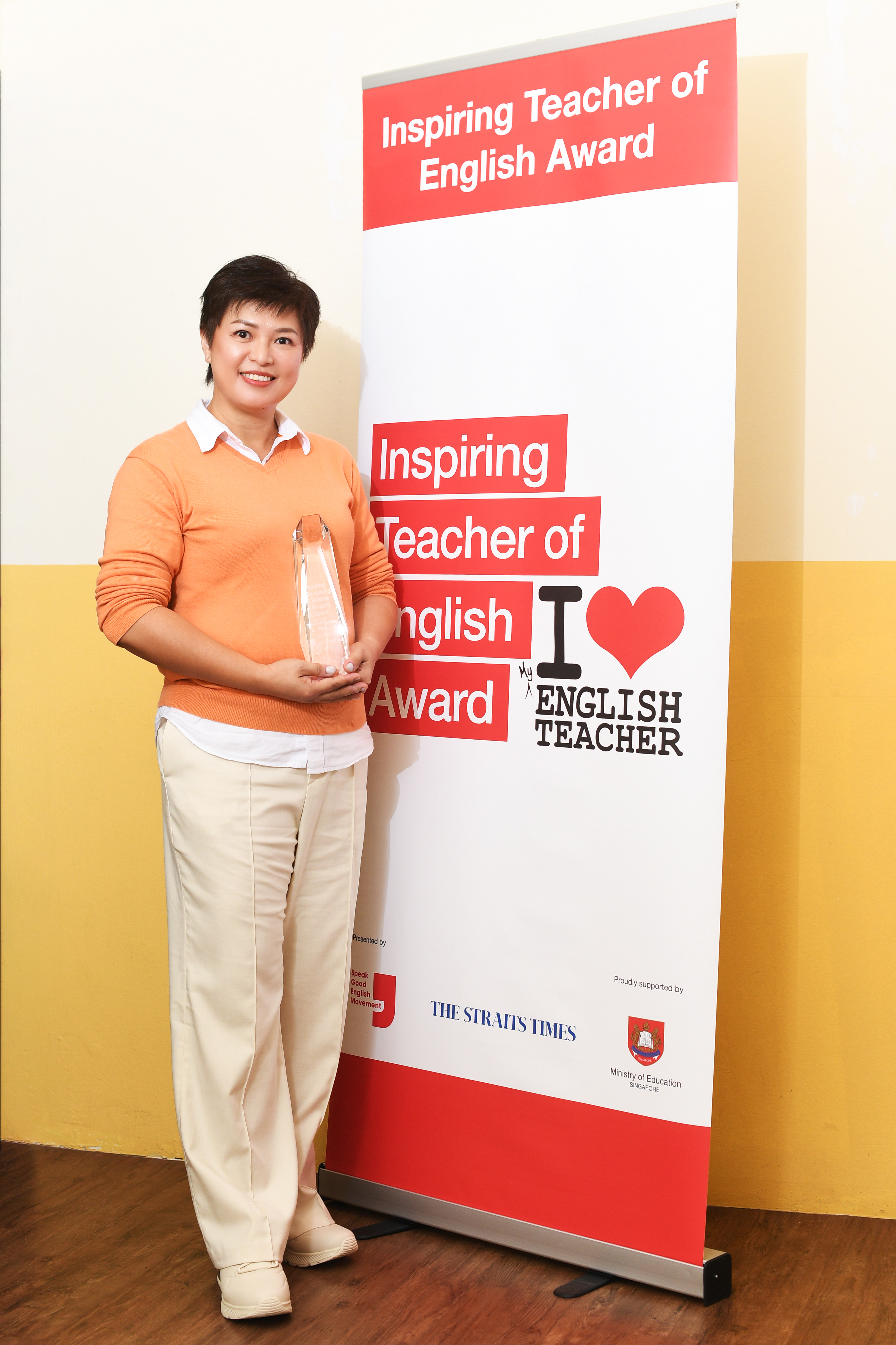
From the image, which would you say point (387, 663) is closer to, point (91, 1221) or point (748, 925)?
point (748, 925)

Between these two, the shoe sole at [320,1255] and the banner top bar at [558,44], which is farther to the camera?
the shoe sole at [320,1255]

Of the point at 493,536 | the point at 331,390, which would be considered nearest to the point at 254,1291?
the point at 493,536

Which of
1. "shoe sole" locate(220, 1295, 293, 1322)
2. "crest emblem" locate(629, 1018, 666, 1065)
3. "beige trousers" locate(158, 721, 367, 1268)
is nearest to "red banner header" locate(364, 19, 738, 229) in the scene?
"beige trousers" locate(158, 721, 367, 1268)

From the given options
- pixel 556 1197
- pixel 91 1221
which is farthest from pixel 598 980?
pixel 91 1221

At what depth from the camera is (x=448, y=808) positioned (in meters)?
2.22

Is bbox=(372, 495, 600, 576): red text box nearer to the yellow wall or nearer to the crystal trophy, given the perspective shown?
the crystal trophy

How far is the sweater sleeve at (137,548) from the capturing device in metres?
1.88

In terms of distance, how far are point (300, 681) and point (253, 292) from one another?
67 cm

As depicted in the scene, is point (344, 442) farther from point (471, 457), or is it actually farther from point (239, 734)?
point (239, 734)

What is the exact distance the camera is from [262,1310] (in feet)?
6.25

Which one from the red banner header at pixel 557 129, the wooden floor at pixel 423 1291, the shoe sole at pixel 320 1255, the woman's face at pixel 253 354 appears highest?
the red banner header at pixel 557 129

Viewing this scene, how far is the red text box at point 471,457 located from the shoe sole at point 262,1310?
4.72ft

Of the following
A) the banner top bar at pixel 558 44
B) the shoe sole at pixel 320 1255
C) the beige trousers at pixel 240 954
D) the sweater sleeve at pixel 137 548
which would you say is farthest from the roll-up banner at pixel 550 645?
the sweater sleeve at pixel 137 548

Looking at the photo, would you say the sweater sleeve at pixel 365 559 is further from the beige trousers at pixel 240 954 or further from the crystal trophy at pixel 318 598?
the beige trousers at pixel 240 954
